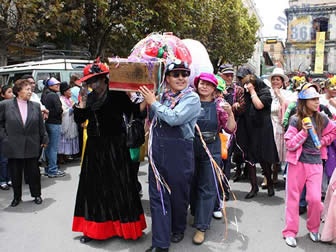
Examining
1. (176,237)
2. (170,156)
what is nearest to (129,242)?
(176,237)

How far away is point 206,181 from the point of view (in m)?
3.68

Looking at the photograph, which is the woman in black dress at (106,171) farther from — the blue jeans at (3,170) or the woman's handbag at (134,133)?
the blue jeans at (3,170)

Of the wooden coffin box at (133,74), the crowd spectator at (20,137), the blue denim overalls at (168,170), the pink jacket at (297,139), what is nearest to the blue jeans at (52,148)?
the crowd spectator at (20,137)

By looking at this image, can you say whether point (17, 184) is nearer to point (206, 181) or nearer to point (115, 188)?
point (115, 188)

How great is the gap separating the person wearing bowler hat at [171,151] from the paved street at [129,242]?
1.51 ft

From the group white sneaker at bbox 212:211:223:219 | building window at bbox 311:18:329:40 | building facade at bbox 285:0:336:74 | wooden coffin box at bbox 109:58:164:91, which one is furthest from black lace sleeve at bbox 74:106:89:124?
building window at bbox 311:18:329:40

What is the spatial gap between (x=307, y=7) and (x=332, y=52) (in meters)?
8.50

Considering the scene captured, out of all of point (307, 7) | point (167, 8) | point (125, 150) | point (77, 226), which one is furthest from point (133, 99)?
point (307, 7)

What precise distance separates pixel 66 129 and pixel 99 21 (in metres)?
6.77

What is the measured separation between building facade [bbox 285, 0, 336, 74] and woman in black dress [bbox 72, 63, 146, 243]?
50070mm

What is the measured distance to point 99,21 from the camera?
1267cm

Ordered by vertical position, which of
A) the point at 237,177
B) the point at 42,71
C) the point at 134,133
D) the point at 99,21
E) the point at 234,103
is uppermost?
the point at 99,21

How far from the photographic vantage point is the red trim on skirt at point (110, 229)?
347cm

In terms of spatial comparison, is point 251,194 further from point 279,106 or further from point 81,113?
point 81,113
